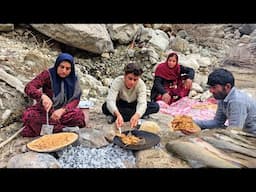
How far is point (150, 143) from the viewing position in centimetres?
298

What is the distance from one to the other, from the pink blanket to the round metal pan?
1.06 m

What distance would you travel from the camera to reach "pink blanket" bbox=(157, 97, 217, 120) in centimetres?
416

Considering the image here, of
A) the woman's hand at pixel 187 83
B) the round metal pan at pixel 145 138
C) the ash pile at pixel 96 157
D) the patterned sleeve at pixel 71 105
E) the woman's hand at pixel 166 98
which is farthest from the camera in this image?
the woman's hand at pixel 187 83

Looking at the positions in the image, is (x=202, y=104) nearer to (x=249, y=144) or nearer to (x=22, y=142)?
(x=249, y=144)

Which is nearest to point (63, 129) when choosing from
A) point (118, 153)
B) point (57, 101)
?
point (57, 101)

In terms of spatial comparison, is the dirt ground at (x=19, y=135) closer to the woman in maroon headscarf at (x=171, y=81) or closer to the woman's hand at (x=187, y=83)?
the woman in maroon headscarf at (x=171, y=81)

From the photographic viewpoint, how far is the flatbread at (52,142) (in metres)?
2.84

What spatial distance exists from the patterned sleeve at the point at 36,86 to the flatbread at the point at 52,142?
0.35m

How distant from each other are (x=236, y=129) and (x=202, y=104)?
4.96 ft

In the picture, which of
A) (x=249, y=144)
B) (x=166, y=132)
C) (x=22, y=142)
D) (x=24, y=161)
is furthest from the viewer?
(x=166, y=132)

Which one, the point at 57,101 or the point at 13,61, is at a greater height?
the point at 13,61

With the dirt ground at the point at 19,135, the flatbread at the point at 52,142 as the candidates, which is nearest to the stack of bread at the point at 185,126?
the dirt ground at the point at 19,135

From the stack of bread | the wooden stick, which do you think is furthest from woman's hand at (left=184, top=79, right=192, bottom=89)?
the wooden stick

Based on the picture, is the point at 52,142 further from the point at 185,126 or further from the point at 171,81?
the point at 171,81
